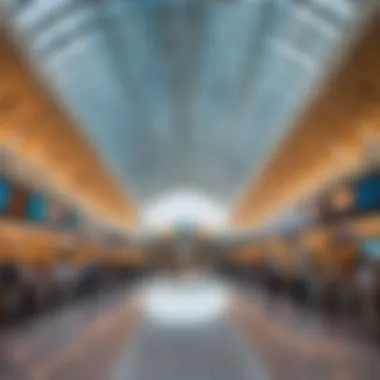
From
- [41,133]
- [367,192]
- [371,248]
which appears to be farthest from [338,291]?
[41,133]

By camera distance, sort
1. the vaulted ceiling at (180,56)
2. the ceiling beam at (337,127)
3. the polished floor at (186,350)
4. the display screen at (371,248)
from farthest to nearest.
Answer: the vaulted ceiling at (180,56) → the display screen at (371,248) → the ceiling beam at (337,127) → the polished floor at (186,350)

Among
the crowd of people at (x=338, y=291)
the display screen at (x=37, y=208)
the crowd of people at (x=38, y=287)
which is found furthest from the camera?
the display screen at (x=37, y=208)

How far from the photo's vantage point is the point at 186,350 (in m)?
9.80

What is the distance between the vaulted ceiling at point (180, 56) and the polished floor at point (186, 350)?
15.0 feet

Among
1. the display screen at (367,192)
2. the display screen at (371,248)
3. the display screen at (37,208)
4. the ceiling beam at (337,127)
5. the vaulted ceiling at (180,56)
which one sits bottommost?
the display screen at (371,248)

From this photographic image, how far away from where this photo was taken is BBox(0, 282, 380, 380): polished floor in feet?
24.6

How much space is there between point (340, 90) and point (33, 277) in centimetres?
725

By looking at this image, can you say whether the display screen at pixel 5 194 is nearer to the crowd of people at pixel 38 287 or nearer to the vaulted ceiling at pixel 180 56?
the crowd of people at pixel 38 287

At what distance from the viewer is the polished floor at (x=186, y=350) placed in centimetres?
750

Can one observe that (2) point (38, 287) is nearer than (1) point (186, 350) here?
No

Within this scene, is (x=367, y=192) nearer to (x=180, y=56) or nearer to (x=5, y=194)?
(x=5, y=194)

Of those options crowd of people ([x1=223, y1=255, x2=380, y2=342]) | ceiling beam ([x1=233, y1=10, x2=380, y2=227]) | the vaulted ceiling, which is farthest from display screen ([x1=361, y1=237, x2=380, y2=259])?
the vaulted ceiling

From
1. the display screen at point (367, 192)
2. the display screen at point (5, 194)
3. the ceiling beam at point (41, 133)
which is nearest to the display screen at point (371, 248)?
the display screen at point (367, 192)

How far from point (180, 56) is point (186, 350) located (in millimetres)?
13892
